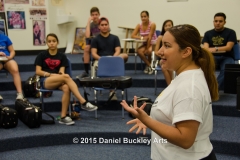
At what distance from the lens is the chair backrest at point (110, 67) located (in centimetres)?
462

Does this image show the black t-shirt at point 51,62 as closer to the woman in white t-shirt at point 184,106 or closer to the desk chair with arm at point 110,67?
the desk chair with arm at point 110,67

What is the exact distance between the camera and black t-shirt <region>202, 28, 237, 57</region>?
475cm

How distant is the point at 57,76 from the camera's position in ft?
13.1

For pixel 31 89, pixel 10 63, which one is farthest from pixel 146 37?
pixel 10 63

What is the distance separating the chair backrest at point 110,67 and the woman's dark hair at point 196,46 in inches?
128

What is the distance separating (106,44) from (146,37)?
1.17 metres

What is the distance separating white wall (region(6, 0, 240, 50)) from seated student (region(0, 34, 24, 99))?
221 centimetres

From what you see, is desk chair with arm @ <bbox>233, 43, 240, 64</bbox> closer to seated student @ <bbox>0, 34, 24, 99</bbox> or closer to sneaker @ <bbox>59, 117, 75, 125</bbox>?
sneaker @ <bbox>59, 117, 75, 125</bbox>

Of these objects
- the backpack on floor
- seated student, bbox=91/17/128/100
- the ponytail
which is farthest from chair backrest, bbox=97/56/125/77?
the ponytail

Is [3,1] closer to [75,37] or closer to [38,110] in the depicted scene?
[75,37]

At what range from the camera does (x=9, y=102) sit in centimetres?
438

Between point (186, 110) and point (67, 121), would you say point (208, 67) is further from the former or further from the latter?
point (67, 121)

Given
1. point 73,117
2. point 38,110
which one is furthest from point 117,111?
point 38,110

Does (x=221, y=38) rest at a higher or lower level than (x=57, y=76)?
higher
